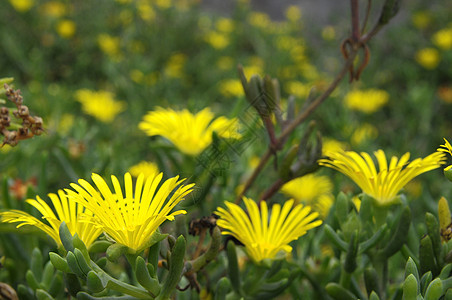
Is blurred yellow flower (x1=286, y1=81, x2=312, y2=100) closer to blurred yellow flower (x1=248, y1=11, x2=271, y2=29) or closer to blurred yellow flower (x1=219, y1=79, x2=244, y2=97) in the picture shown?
blurred yellow flower (x1=219, y1=79, x2=244, y2=97)

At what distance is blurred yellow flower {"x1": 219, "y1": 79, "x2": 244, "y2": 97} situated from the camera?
1881mm

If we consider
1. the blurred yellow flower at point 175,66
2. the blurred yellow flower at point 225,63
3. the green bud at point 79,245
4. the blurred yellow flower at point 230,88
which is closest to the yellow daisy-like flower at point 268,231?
the green bud at point 79,245

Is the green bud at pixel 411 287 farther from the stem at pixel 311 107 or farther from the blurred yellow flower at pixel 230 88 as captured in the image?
the blurred yellow flower at pixel 230 88

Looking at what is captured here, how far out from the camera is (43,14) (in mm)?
2307

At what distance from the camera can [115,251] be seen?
16.1 inches

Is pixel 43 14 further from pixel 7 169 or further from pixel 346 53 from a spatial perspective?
pixel 346 53

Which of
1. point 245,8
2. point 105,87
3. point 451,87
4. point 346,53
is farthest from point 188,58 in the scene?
point 346,53

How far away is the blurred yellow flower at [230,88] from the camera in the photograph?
1.88 meters

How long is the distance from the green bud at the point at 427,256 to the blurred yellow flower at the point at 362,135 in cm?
86

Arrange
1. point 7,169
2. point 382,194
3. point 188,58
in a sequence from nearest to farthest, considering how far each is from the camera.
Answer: point 382,194 → point 7,169 → point 188,58

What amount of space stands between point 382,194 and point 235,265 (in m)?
0.17

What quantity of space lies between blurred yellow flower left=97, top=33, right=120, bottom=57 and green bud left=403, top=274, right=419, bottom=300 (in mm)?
1813

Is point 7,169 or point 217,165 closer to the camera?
point 217,165

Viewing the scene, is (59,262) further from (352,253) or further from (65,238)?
(352,253)
